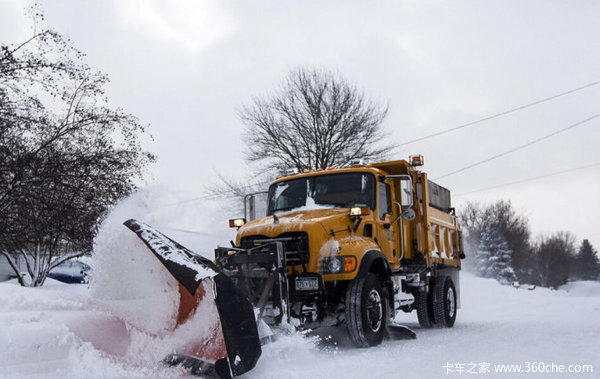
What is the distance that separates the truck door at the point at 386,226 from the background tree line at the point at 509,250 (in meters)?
50.5

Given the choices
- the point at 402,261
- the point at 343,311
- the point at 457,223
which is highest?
the point at 457,223

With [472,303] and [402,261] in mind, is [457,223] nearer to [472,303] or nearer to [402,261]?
[402,261]

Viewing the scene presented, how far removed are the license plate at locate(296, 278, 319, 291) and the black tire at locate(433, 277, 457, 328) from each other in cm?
425

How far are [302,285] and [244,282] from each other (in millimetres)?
819

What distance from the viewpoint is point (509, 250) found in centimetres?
6091

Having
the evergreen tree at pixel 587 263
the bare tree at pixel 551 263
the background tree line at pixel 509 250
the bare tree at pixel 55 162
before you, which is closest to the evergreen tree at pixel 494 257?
the background tree line at pixel 509 250

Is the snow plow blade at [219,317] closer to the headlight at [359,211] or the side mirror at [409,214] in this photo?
the headlight at [359,211]

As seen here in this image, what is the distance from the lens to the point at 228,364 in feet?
15.6

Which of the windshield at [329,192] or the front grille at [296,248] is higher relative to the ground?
the windshield at [329,192]

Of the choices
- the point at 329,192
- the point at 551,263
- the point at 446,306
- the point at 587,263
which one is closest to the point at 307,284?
the point at 329,192

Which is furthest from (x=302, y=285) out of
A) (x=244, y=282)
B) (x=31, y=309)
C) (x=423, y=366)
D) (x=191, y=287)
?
(x=31, y=309)

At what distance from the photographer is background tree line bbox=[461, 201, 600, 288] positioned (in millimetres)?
59562

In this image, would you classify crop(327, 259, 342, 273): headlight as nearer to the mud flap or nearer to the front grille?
the front grille

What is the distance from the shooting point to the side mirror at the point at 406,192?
841 centimetres
